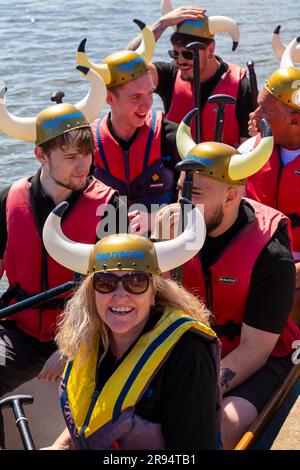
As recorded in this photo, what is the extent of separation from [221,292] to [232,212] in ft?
1.00

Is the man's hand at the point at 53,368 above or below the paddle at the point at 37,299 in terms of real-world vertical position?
below

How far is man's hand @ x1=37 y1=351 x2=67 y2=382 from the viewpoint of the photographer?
3.54m

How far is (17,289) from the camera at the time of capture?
3904mm

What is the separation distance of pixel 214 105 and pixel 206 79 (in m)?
0.19

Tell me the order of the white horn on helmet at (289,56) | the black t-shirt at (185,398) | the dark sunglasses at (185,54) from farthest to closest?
the dark sunglasses at (185,54)
the white horn on helmet at (289,56)
the black t-shirt at (185,398)

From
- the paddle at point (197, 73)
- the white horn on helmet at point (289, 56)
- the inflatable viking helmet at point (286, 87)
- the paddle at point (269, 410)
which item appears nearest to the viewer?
the paddle at point (269, 410)

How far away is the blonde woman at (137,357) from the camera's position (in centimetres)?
268

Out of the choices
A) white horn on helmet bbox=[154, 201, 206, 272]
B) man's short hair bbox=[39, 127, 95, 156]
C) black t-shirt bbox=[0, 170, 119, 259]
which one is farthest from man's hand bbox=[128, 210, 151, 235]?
white horn on helmet bbox=[154, 201, 206, 272]

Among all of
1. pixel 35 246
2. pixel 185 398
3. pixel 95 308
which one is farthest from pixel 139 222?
pixel 185 398

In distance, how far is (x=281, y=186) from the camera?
4.61 m

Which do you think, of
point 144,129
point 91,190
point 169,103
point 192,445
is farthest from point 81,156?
point 169,103

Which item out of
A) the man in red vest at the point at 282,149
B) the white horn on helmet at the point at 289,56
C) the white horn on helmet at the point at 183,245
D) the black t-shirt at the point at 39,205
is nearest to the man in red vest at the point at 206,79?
the white horn on helmet at the point at 289,56

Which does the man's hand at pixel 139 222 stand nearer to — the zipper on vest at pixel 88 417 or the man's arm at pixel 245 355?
the man's arm at pixel 245 355

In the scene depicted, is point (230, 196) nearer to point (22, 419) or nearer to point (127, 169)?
point (22, 419)
